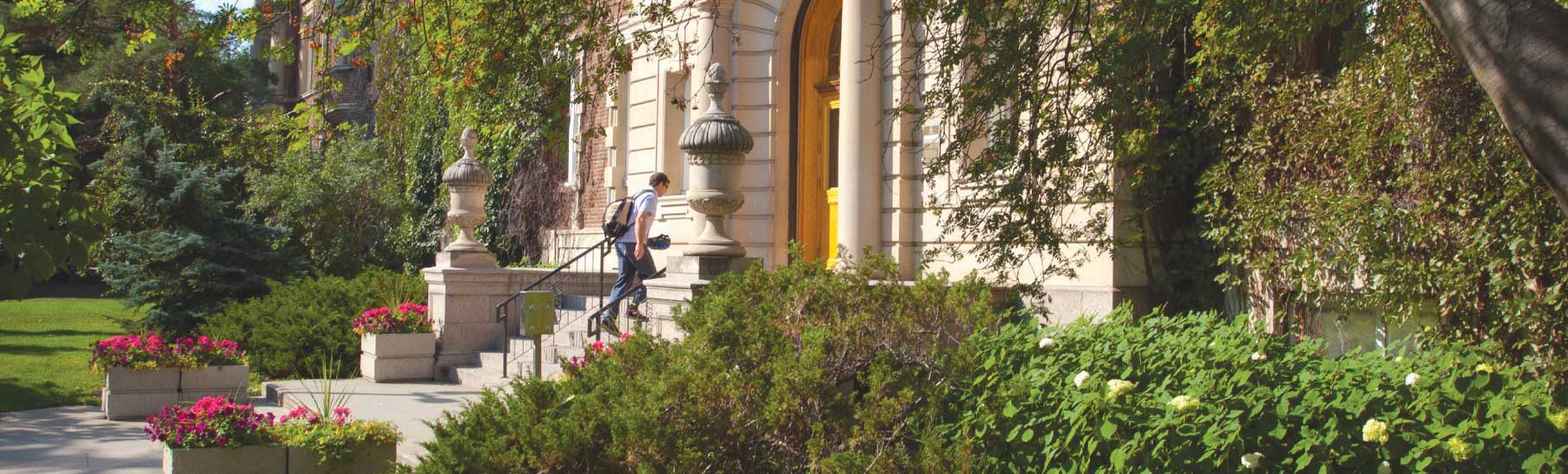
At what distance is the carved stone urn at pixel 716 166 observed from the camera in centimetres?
952

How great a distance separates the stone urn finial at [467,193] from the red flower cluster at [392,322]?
1107 millimetres

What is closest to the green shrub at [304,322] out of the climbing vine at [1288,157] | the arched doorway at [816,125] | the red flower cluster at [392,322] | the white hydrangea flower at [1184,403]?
the red flower cluster at [392,322]

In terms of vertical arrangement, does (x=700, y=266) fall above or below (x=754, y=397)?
above

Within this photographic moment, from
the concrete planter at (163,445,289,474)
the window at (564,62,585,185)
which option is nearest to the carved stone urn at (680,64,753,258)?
the concrete planter at (163,445,289,474)

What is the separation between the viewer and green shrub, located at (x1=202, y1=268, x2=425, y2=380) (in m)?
13.7

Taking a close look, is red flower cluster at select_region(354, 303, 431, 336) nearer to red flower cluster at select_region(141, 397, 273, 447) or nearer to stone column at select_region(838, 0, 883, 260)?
stone column at select_region(838, 0, 883, 260)

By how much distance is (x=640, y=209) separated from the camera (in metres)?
11.5

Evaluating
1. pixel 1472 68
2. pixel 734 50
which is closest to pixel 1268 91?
pixel 1472 68

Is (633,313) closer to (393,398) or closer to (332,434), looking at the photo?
(393,398)

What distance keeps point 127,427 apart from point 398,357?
9.80ft

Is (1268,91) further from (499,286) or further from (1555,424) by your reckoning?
(499,286)

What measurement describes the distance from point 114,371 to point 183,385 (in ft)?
1.78

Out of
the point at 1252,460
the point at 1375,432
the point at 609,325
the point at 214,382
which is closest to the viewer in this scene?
the point at 1375,432

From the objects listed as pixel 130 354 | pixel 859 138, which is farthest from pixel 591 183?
pixel 130 354
